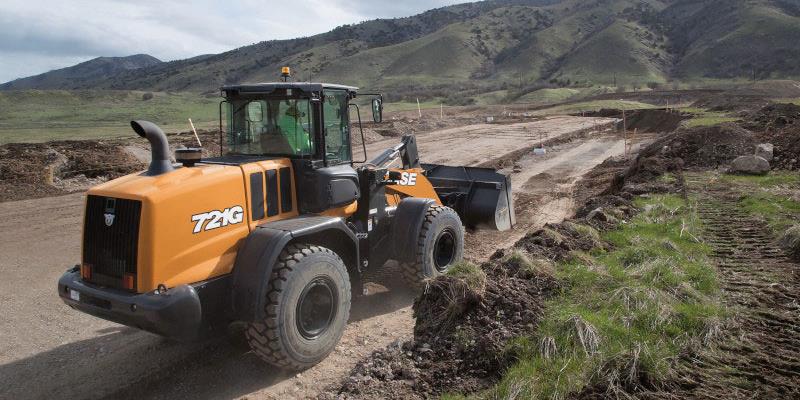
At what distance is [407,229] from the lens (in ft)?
24.0

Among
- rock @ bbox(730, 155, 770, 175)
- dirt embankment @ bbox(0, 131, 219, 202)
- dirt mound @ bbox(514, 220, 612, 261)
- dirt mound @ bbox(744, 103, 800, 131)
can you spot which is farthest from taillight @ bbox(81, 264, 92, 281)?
dirt mound @ bbox(744, 103, 800, 131)

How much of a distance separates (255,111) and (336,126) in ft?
2.95

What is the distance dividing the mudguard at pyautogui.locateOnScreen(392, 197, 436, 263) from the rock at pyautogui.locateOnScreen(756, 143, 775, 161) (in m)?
11.0

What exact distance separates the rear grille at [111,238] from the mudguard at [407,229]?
10.9 ft

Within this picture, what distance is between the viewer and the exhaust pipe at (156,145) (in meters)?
5.20

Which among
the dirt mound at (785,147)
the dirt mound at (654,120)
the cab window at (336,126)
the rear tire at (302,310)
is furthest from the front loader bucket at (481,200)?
the dirt mound at (654,120)

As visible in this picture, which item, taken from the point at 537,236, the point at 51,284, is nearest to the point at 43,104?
the point at 51,284

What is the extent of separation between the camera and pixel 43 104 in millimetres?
59344

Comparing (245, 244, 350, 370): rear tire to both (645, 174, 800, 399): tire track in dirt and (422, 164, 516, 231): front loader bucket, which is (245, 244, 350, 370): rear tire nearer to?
(645, 174, 800, 399): tire track in dirt

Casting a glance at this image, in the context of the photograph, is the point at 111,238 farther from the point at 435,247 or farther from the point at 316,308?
the point at 435,247

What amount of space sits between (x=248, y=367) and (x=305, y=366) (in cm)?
65

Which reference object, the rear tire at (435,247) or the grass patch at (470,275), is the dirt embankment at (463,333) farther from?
the rear tire at (435,247)

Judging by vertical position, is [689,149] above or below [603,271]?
above

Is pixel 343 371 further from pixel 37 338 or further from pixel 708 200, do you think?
pixel 708 200
